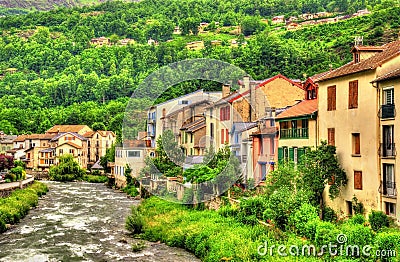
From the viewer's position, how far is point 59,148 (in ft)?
353

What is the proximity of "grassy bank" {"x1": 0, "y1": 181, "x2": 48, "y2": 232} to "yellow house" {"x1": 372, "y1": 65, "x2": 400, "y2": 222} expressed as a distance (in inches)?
1049

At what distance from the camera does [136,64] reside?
172625 mm

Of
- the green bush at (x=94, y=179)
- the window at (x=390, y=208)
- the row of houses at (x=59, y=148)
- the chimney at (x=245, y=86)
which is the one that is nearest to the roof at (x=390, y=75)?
the window at (x=390, y=208)

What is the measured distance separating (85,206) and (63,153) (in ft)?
179

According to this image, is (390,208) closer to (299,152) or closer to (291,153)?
(299,152)

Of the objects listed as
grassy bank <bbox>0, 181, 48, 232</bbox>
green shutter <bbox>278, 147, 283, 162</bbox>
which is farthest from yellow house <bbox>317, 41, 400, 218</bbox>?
grassy bank <bbox>0, 181, 48, 232</bbox>

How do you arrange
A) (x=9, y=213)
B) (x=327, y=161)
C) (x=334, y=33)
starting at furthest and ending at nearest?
1. (x=334, y=33)
2. (x=9, y=213)
3. (x=327, y=161)

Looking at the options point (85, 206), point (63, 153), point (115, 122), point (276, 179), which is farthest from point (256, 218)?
point (115, 122)

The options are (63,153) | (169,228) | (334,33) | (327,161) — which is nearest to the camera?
(327,161)

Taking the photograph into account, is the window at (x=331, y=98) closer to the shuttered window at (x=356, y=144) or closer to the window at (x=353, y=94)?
the window at (x=353, y=94)

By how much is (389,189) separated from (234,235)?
857 cm

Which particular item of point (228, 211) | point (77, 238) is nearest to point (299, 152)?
point (228, 211)

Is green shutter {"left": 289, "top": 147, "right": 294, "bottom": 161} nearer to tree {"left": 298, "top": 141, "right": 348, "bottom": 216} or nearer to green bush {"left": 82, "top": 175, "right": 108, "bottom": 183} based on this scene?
tree {"left": 298, "top": 141, "right": 348, "bottom": 216}

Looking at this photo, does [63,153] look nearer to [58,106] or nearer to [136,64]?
[58,106]
